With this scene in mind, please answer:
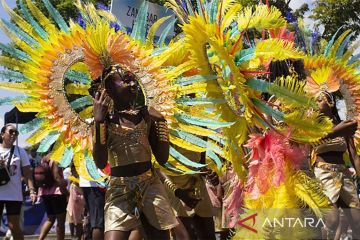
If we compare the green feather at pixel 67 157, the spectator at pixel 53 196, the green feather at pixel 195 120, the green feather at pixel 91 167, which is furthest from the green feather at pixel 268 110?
A: the spectator at pixel 53 196

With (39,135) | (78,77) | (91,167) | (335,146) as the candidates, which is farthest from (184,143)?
(335,146)

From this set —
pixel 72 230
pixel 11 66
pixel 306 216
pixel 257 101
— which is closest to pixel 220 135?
pixel 257 101

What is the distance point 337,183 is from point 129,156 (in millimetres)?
2854

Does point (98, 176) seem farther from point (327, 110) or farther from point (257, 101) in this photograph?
point (327, 110)

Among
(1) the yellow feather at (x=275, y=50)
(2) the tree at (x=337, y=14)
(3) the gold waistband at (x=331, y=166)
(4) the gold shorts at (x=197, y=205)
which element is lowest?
(4) the gold shorts at (x=197, y=205)

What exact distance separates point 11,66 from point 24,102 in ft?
0.98

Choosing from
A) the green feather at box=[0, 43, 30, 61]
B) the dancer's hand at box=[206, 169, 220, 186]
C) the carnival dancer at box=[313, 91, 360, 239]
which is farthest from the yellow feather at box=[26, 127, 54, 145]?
the carnival dancer at box=[313, 91, 360, 239]

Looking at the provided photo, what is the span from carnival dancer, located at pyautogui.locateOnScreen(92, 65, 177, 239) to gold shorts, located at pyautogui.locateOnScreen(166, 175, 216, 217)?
1.67m

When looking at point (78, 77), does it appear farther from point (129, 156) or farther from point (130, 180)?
point (130, 180)

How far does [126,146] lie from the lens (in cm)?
442

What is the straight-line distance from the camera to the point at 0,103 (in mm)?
4957

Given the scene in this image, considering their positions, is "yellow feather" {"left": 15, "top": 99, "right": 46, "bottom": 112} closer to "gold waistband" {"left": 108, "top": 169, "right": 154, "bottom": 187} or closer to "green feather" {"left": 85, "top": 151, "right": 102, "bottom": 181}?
"green feather" {"left": 85, "top": 151, "right": 102, "bottom": 181}

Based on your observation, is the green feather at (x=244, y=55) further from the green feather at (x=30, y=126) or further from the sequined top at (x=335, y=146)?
the sequined top at (x=335, y=146)

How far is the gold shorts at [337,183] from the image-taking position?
6477 millimetres
